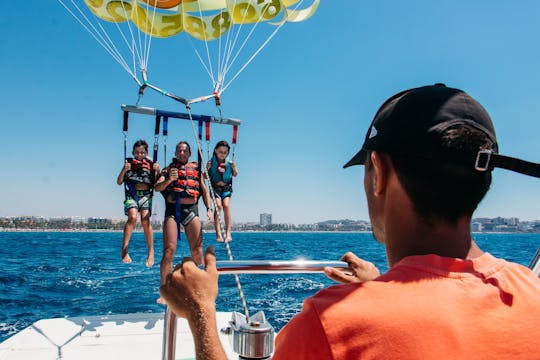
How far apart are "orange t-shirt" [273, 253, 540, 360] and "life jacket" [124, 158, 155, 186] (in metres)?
5.99

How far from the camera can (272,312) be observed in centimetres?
866

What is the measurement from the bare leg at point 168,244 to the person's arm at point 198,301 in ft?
17.0

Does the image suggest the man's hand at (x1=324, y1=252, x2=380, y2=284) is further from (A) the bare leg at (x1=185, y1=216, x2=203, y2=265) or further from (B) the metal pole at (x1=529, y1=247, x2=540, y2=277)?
(A) the bare leg at (x1=185, y1=216, x2=203, y2=265)

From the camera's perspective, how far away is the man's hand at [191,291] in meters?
1.02

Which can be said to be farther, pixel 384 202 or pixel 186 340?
pixel 186 340

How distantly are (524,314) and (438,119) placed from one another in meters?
0.44

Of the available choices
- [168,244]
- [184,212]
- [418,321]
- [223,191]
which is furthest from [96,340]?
[418,321]

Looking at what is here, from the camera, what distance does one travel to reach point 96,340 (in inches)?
171

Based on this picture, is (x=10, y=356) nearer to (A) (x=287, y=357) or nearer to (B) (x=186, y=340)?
(B) (x=186, y=340)

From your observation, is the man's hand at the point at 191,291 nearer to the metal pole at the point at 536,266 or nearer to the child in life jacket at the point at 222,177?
the metal pole at the point at 536,266

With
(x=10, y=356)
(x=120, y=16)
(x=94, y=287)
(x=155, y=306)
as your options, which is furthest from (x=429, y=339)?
(x=94, y=287)

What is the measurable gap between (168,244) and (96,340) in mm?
1938

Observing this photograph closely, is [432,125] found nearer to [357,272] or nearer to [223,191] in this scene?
[357,272]

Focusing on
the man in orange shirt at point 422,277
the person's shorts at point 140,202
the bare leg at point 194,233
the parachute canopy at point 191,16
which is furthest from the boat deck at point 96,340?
the parachute canopy at point 191,16
